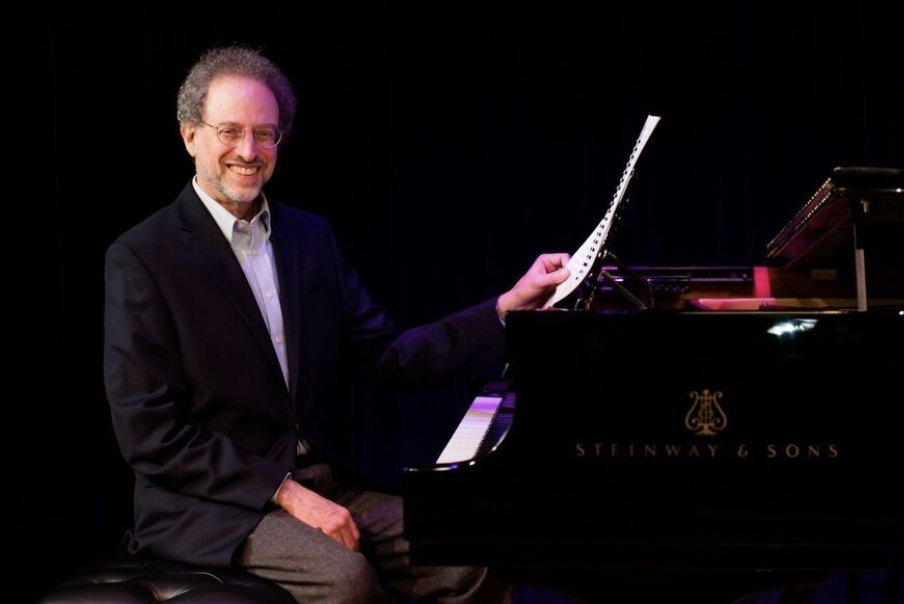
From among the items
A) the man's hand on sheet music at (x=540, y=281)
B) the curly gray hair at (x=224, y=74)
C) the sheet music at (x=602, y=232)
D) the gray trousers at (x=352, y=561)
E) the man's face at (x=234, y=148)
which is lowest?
the gray trousers at (x=352, y=561)

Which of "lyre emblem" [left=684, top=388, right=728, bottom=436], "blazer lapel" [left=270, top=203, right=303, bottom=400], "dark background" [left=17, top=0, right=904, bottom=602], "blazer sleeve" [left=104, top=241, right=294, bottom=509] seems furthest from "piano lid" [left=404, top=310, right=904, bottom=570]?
"dark background" [left=17, top=0, right=904, bottom=602]

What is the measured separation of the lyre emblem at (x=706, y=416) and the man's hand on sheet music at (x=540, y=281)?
45 centimetres

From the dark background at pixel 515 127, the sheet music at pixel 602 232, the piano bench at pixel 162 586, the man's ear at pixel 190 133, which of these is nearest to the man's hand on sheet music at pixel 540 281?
the sheet music at pixel 602 232

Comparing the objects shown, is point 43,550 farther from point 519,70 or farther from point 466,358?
point 519,70

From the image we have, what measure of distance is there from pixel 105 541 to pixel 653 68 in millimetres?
2710

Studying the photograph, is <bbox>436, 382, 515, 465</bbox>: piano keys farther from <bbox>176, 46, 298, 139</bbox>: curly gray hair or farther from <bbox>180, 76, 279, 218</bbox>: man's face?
<bbox>176, 46, 298, 139</bbox>: curly gray hair

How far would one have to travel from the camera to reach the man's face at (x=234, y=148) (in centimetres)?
217

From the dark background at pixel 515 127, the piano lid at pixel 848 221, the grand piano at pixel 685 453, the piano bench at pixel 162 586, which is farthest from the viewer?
the dark background at pixel 515 127

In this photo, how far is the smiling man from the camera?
1.93m

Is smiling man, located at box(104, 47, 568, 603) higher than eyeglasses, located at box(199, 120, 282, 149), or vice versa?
eyeglasses, located at box(199, 120, 282, 149)

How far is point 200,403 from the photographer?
2.05 meters

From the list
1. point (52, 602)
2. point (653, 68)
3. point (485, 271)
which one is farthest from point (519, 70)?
point (52, 602)

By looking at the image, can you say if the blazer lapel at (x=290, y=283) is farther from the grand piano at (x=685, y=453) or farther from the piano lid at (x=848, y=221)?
the piano lid at (x=848, y=221)

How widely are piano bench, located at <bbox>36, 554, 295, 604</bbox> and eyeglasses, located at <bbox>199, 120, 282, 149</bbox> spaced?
0.98 meters
